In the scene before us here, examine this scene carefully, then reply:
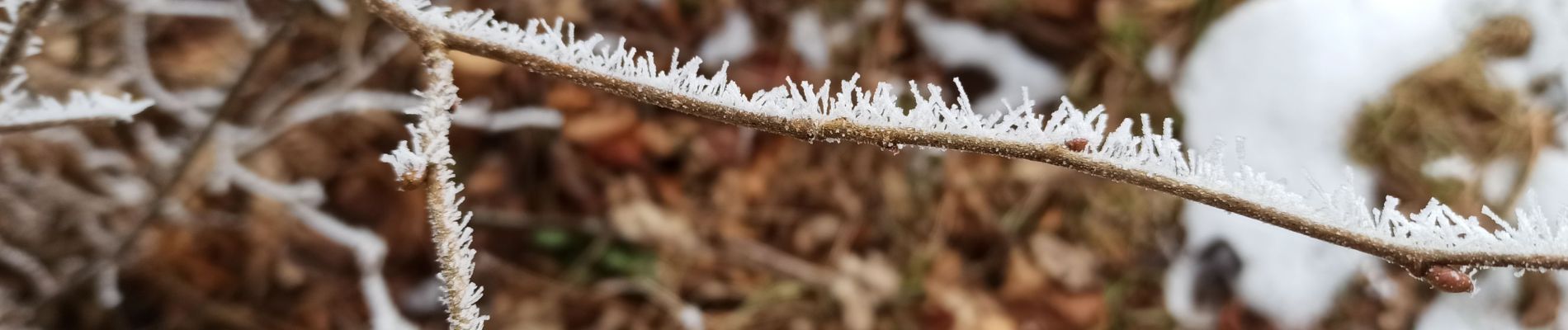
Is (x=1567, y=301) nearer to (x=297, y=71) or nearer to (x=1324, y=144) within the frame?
(x=1324, y=144)

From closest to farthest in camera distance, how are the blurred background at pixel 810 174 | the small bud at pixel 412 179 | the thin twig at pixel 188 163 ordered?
the small bud at pixel 412 179, the thin twig at pixel 188 163, the blurred background at pixel 810 174

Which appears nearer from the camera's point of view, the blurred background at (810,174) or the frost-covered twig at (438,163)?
the frost-covered twig at (438,163)

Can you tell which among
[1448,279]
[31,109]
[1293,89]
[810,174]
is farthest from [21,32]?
[1293,89]

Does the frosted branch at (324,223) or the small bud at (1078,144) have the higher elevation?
the small bud at (1078,144)

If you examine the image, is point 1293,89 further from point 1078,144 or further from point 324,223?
point 324,223

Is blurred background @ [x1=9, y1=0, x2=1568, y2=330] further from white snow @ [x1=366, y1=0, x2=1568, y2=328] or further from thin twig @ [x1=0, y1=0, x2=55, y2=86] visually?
thin twig @ [x1=0, y1=0, x2=55, y2=86]

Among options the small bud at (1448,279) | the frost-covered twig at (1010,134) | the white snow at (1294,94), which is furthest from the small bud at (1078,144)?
the white snow at (1294,94)

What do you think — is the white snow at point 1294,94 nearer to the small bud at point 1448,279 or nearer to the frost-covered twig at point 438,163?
the small bud at point 1448,279
